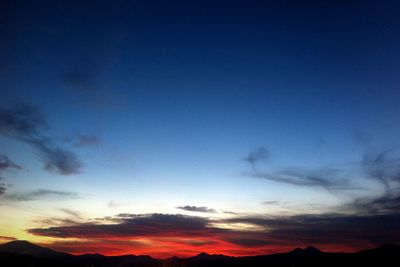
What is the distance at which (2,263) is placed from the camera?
18800 centimetres

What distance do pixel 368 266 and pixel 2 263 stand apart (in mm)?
181385

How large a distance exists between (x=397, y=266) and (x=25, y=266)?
559 feet

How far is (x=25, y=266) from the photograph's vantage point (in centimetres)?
18338

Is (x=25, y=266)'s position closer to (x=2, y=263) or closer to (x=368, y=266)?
(x=2, y=263)

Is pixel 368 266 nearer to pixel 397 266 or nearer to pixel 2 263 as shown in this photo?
pixel 397 266

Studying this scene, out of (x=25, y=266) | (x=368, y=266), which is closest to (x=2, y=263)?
(x=25, y=266)

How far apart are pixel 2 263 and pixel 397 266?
18403 centimetres

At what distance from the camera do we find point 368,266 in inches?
7766

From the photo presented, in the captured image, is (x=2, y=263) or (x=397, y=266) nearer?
(x=397, y=266)

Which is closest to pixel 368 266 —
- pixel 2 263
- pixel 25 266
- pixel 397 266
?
pixel 397 266

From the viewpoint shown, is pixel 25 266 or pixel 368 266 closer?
pixel 25 266

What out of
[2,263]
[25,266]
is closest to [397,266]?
[25,266]

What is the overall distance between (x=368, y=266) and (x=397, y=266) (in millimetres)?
25995

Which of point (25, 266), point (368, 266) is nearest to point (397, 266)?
point (368, 266)
